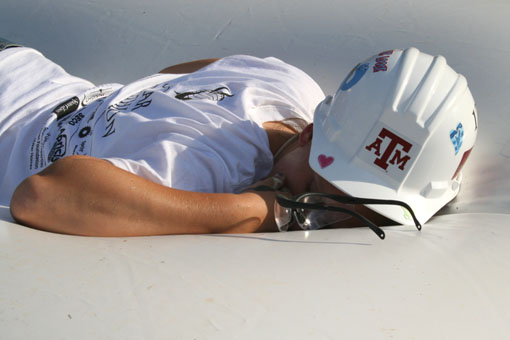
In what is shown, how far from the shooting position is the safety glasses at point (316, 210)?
0.99m

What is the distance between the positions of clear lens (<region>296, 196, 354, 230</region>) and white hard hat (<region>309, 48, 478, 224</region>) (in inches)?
1.6

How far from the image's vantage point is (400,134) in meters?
1.00

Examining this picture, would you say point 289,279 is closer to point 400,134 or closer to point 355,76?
point 400,134

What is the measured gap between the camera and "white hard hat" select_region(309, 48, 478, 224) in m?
1.00

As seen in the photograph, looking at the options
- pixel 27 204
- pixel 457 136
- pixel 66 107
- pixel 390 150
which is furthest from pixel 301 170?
pixel 66 107

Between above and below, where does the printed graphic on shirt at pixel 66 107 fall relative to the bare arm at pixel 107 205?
below

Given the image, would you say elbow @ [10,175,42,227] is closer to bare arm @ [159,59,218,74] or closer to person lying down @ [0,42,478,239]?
person lying down @ [0,42,478,239]

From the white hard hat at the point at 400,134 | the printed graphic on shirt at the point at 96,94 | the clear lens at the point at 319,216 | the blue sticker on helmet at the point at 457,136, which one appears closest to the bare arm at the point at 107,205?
the clear lens at the point at 319,216

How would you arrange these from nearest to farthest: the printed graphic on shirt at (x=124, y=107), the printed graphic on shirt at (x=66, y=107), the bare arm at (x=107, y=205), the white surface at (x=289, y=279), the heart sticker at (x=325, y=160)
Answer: the white surface at (x=289, y=279), the bare arm at (x=107, y=205), the heart sticker at (x=325, y=160), the printed graphic on shirt at (x=124, y=107), the printed graphic on shirt at (x=66, y=107)

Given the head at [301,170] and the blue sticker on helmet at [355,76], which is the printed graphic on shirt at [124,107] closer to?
the head at [301,170]

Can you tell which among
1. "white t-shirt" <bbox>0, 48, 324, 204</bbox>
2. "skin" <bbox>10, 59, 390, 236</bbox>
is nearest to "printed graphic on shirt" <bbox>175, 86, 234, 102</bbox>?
"white t-shirt" <bbox>0, 48, 324, 204</bbox>

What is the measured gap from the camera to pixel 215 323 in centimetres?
68

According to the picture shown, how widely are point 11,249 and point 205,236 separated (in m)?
0.30

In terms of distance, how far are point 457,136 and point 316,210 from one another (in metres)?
0.28
